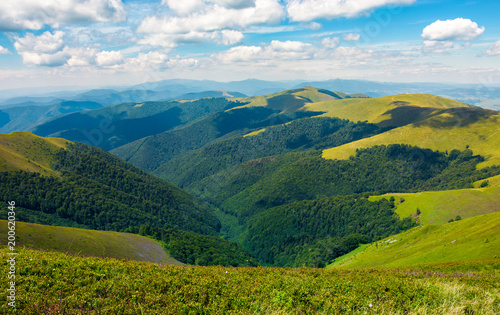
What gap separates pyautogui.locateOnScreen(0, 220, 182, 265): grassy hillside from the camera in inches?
2043

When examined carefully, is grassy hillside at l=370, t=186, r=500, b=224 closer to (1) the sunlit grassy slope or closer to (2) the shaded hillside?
(2) the shaded hillside

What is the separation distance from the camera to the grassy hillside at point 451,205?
5295 inches

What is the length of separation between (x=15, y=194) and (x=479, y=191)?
27020 cm

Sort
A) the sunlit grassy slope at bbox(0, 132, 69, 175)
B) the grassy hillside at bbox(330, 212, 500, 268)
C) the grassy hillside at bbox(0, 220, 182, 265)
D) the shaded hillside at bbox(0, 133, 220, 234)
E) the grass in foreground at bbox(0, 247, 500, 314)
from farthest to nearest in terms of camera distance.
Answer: the sunlit grassy slope at bbox(0, 132, 69, 175), the shaded hillside at bbox(0, 133, 220, 234), the grassy hillside at bbox(0, 220, 182, 265), the grassy hillside at bbox(330, 212, 500, 268), the grass in foreground at bbox(0, 247, 500, 314)

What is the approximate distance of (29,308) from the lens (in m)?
11.6

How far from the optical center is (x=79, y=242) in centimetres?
6303

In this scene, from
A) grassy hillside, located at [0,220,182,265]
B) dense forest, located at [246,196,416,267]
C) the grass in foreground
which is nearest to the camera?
the grass in foreground

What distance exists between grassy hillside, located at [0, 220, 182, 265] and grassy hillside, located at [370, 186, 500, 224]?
479 feet

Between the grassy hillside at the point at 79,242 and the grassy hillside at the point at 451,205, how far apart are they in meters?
146

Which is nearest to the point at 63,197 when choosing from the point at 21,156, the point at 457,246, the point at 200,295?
the point at 21,156

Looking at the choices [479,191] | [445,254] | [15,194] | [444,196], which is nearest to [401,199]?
[444,196]

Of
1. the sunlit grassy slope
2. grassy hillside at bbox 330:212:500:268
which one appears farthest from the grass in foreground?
the sunlit grassy slope

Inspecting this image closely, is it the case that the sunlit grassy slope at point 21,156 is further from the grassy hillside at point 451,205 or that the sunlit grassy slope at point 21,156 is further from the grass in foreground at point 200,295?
the grassy hillside at point 451,205

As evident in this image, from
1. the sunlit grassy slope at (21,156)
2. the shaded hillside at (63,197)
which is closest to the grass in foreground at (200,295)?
the shaded hillside at (63,197)
